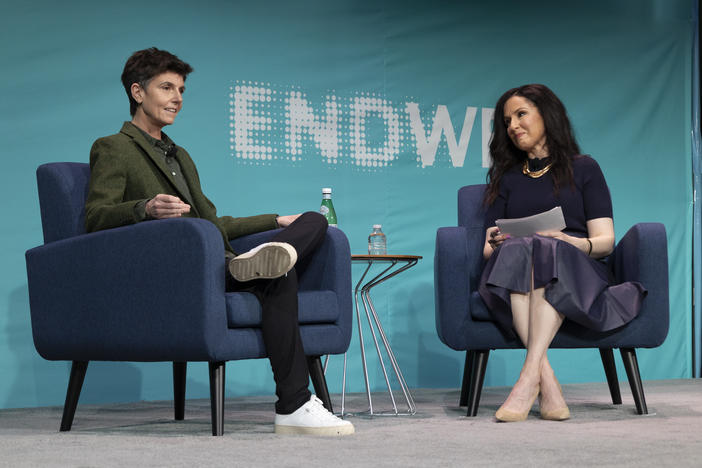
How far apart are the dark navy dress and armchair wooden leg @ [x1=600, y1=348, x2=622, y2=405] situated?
507 millimetres

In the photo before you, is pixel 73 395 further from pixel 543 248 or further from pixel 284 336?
pixel 543 248

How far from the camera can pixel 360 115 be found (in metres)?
4.32

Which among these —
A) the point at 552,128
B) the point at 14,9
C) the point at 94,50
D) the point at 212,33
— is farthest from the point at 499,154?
the point at 14,9

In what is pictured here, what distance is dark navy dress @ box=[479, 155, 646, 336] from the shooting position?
106 inches

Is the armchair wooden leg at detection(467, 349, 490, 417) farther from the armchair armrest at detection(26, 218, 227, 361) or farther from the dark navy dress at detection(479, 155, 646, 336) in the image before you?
the armchair armrest at detection(26, 218, 227, 361)

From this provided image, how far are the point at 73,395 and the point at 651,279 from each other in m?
1.92

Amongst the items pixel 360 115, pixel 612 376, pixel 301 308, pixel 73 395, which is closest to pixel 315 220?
pixel 301 308

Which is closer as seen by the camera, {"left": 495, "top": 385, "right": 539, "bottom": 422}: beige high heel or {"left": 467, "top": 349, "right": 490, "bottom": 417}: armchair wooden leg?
{"left": 495, "top": 385, "right": 539, "bottom": 422}: beige high heel

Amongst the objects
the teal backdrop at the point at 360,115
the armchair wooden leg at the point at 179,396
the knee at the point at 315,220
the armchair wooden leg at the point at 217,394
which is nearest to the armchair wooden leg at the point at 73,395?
the armchair wooden leg at the point at 179,396

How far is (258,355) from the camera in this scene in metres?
2.40

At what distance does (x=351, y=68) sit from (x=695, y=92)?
2085mm

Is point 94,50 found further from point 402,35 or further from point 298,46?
point 402,35

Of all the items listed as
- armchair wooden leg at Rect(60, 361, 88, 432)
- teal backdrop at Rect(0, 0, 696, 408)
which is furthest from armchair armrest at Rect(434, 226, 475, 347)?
teal backdrop at Rect(0, 0, 696, 408)

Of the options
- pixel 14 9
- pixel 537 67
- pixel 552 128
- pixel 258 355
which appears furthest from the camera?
pixel 537 67
